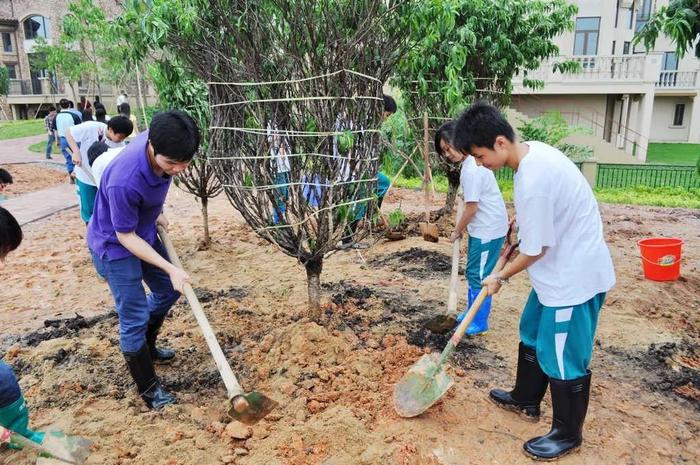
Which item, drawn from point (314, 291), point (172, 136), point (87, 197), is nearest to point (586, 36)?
point (87, 197)

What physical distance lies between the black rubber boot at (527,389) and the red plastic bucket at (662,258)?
3076mm

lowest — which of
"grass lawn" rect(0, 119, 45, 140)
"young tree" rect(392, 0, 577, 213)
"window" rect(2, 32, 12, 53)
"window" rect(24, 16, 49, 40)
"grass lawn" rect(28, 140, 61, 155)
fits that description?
"grass lawn" rect(28, 140, 61, 155)

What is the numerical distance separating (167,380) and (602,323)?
346cm

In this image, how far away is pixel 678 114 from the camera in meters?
27.0

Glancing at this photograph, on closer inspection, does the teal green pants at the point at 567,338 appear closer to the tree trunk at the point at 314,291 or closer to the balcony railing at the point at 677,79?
the tree trunk at the point at 314,291

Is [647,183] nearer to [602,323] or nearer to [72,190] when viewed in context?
[602,323]

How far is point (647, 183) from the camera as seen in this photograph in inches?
516

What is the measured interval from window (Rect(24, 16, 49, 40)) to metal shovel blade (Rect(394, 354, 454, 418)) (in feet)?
129

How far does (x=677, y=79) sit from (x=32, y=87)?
3658cm

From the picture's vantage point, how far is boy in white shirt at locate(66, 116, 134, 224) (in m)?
4.91

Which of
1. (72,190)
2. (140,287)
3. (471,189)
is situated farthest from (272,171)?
(72,190)

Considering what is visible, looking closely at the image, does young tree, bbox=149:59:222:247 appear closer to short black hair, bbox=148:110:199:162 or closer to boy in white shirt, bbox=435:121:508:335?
short black hair, bbox=148:110:199:162

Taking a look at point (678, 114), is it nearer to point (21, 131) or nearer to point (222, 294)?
point (222, 294)

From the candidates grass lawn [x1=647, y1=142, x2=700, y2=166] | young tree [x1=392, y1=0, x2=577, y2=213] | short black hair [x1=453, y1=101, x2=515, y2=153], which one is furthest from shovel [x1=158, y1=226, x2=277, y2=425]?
grass lawn [x1=647, y1=142, x2=700, y2=166]
